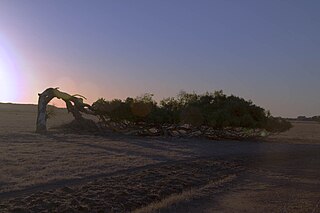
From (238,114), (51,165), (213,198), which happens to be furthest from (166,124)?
(213,198)

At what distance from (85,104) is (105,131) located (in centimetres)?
352

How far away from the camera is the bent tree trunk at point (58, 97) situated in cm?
4151

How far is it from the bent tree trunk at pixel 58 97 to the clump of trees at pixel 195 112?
3.92 feet

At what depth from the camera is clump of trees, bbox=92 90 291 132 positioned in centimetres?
4222

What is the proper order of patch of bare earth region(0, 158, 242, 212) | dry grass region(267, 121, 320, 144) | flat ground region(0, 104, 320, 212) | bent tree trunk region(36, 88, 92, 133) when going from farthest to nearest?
1. dry grass region(267, 121, 320, 144)
2. bent tree trunk region(36, 88, 92, 133)
3. flat ground region(0, 104, 320, 212)
4. patch of bare earth region(0, 158, 242, 212)

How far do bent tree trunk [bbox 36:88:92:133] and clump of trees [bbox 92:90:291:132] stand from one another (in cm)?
120

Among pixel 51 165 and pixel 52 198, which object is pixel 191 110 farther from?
pixel 52 198

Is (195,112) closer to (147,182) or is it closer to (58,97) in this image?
(58,97)

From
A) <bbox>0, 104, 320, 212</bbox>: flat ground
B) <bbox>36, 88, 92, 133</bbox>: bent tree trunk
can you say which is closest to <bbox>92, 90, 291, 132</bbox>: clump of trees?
<bbox>36, 88, 92, 133</bbox>: bent tree trunk

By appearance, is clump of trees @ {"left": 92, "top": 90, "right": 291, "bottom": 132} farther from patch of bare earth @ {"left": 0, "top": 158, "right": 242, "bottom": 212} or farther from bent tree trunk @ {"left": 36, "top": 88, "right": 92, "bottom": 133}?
patch of bare earth @ {"left": 0, "top": 158, "right": 242, "bottom": 212}

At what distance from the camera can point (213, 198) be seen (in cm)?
1417

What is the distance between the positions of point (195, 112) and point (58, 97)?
460 inches

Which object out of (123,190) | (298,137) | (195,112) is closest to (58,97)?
(195,112)

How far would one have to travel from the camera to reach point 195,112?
1651 inches
